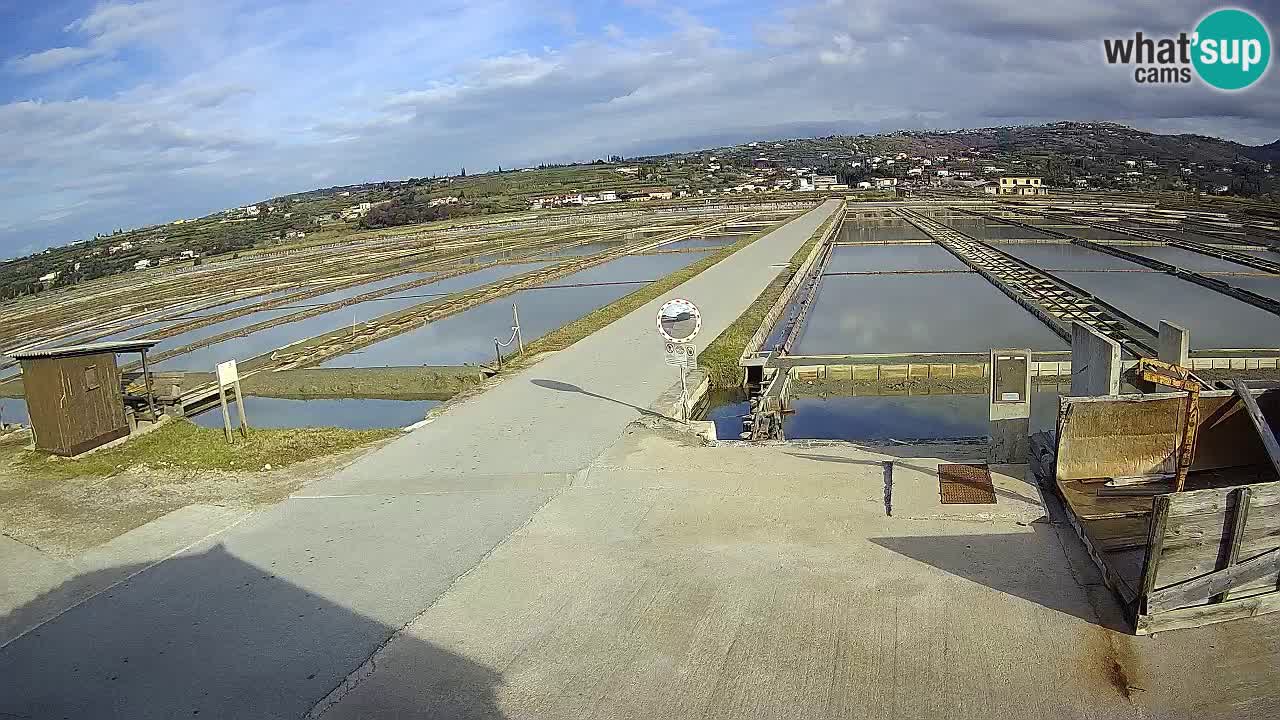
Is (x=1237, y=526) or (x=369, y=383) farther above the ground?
(x=1237, y=526)

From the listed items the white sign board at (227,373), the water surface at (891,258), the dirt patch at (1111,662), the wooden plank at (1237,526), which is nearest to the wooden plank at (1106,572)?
the dirt patch at (1111,662)

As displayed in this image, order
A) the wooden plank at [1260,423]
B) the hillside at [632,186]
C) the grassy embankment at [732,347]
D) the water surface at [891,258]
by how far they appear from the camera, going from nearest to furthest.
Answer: the wooden plank at [1260,423] → the grassy embankment at [732,347] → the water surface at [891,258] → the hillside at [632,186]

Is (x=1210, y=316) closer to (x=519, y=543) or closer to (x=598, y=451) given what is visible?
(x=598, y=451)

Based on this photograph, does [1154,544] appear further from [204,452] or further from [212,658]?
[204,452]

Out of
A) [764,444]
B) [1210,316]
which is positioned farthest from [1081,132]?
[764,444]

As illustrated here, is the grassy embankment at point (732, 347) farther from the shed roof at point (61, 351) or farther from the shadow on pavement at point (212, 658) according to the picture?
the shadow on pavement at point (212, 658)

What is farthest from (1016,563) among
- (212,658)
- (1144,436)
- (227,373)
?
(227,373)

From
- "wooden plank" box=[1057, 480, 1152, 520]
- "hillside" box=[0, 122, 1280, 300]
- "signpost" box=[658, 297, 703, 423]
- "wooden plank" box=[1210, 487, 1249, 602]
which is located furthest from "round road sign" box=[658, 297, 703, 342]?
"hillside" box=[0, 122, 1280, 300]
